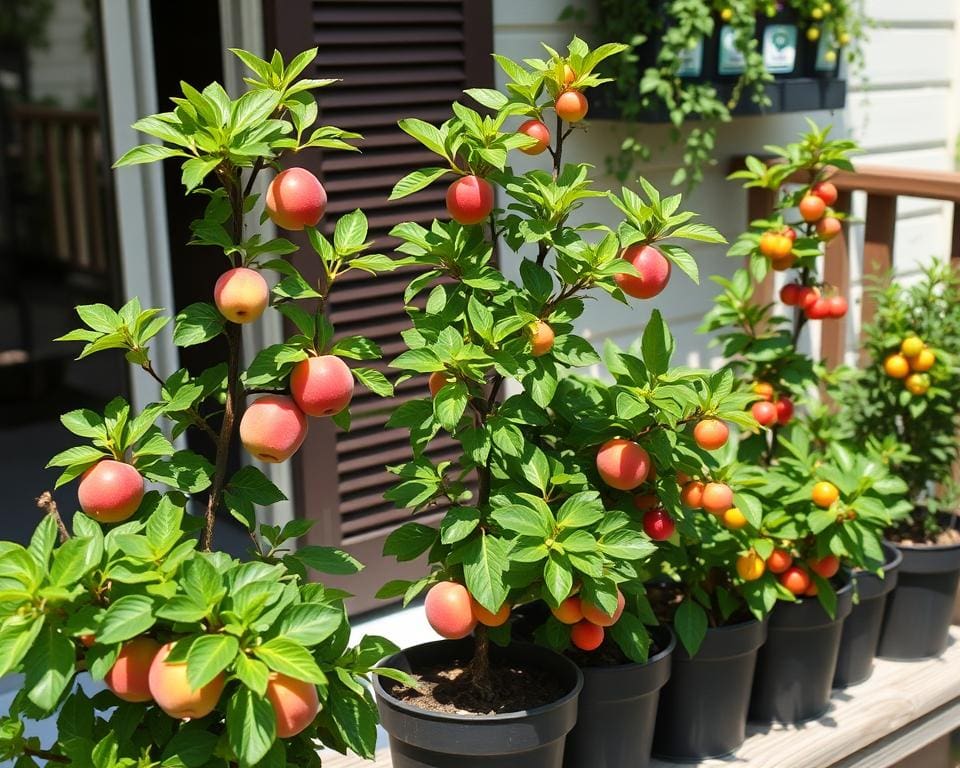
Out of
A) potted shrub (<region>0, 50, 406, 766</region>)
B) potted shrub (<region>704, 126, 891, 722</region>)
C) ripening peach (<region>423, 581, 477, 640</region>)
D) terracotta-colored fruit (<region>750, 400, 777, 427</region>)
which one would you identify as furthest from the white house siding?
potted shrub (<region>0, 50, 406, 766</region>)

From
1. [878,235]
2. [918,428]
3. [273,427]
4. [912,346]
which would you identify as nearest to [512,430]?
[273,427]

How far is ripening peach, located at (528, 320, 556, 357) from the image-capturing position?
1.52m

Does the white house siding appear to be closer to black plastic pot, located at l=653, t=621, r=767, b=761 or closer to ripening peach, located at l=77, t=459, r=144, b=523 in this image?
black plastic pot, located at l=653, t=621, r=767, b=761

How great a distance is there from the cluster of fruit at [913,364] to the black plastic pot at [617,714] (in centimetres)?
90

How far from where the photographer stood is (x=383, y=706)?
1.61 meters

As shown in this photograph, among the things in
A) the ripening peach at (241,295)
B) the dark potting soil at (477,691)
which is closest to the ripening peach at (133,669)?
the ripening peach at (241,295)

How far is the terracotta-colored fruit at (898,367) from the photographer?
2.34 m

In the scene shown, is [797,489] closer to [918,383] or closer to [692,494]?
[692,494]

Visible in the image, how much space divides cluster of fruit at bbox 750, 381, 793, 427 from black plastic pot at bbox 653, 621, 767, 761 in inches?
15.0

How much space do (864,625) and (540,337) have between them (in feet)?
3.63

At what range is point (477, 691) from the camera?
5.43ft

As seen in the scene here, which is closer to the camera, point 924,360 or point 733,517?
point 733,517

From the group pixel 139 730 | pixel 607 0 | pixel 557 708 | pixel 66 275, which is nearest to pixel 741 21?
pixel 607 0

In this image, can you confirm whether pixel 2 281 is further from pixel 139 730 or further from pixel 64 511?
pixel 139 730
